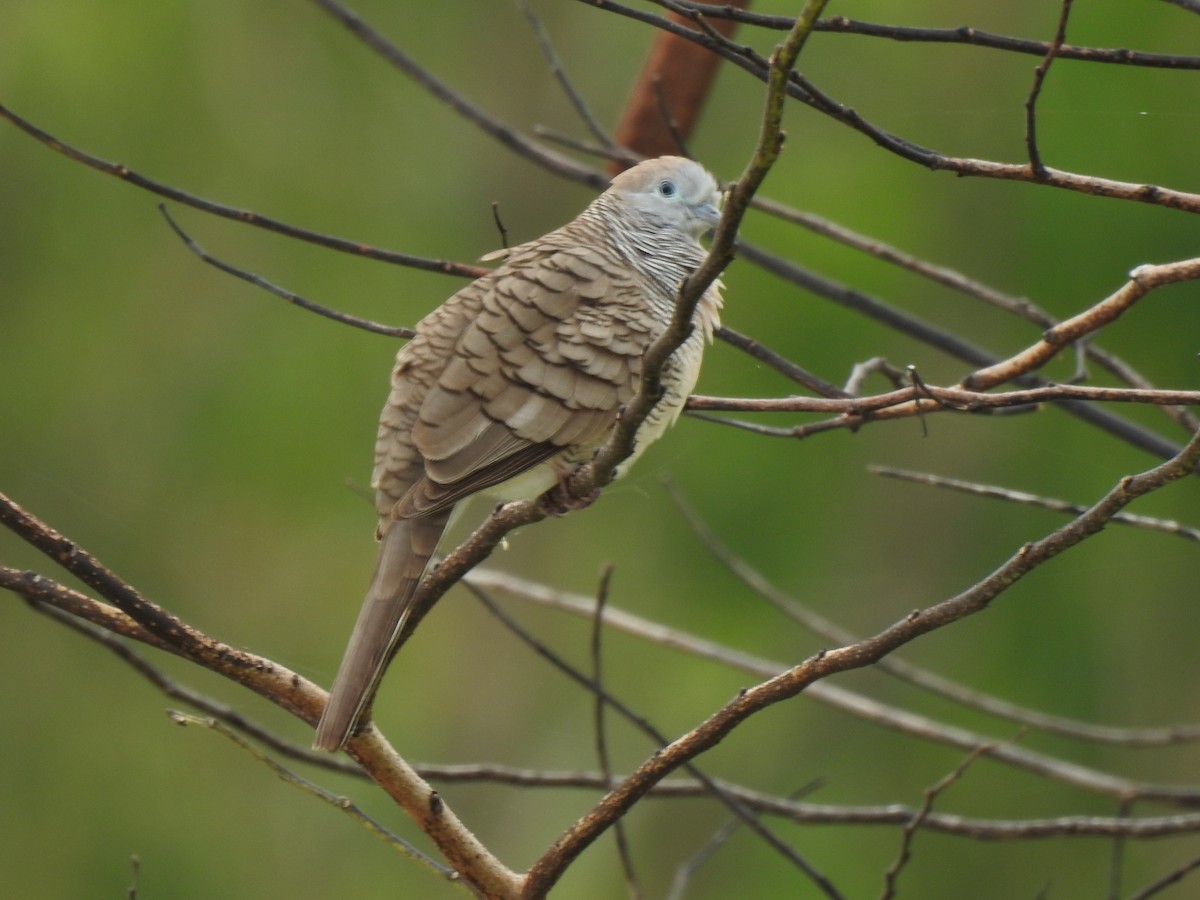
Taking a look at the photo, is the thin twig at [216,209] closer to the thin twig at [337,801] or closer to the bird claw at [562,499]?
the bird claw at [562,499]

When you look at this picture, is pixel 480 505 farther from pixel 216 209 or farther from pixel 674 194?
pixel 216 209

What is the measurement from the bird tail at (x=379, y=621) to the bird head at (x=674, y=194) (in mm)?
856

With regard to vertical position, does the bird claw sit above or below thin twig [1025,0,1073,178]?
below

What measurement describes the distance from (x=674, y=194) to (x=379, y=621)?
1.15m

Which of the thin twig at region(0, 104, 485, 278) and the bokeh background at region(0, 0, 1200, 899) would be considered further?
the bokeh background at region(0, 0, 1200, 899)

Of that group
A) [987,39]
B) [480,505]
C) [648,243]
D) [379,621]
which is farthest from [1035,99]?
[480,505]

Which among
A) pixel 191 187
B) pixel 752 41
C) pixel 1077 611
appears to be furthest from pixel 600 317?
pixel 191 187

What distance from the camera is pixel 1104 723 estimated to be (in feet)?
15.9

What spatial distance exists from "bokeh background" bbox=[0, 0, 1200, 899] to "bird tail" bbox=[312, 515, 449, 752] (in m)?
2.80

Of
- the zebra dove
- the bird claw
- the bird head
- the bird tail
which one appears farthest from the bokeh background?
the bird tail

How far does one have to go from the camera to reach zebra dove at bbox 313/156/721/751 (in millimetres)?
1930

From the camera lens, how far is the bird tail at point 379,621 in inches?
58.4

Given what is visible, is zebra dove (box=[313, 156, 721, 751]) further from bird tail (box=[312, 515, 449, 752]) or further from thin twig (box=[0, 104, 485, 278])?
thin twig (box=[0, 104, 485, 278])

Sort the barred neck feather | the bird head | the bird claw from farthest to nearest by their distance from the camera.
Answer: the bird head, the barred neck feather, the bird claw
